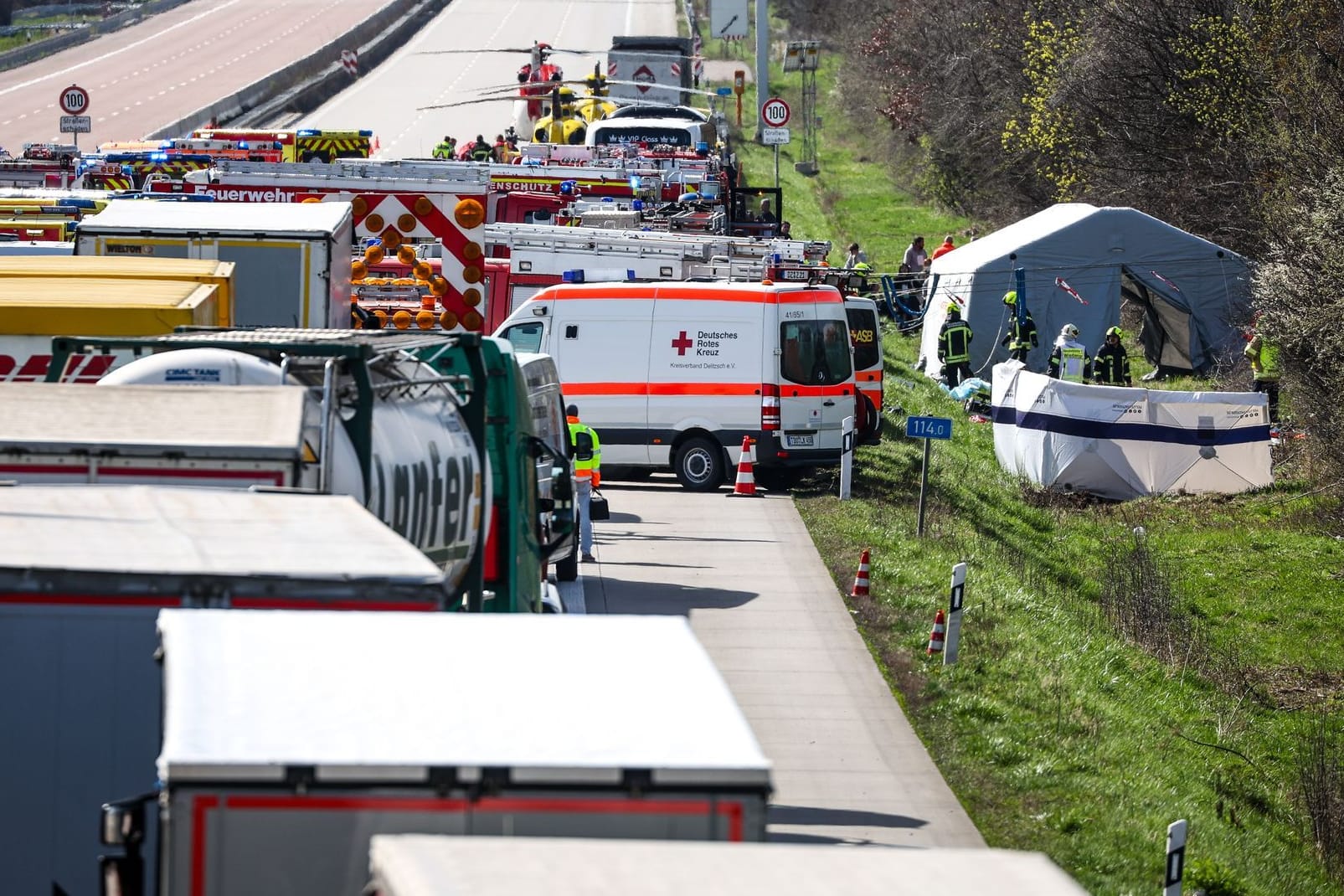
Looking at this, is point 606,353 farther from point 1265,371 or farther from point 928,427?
point 1265,371

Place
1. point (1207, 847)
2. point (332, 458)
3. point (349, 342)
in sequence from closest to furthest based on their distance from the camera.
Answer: point (332, 458)
point (349, 342)
point (1207, 847)

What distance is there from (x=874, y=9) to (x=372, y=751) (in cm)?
6728

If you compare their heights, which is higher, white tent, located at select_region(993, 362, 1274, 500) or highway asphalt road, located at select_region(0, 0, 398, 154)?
highway asphalt road, located at select_region(0, 0, 398, 154)

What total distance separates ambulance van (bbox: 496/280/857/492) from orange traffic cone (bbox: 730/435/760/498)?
294 millimetres

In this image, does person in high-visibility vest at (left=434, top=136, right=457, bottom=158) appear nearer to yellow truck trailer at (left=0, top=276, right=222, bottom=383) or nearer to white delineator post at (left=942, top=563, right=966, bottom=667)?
white delineator post at (left=942, top=563, right=966, bottom=667)

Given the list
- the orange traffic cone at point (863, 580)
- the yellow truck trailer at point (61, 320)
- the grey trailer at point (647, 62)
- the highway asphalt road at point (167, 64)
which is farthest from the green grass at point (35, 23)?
the yellow truck trailer at point (61, 320)

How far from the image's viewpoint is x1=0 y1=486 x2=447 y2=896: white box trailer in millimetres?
5629

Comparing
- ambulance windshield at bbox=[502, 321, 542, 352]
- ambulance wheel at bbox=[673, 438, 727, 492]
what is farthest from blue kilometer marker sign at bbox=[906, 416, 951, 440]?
ambulance windshield at bbox=[502, 321, 542, 352]

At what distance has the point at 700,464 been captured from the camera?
73.8 feet

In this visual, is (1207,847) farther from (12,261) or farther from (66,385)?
(12,261)

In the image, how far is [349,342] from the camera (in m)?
8.80

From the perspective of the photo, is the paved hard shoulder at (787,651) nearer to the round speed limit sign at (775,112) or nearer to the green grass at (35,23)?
the round speed limit sign at (775,112)

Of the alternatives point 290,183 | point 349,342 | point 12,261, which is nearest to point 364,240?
point 290,183

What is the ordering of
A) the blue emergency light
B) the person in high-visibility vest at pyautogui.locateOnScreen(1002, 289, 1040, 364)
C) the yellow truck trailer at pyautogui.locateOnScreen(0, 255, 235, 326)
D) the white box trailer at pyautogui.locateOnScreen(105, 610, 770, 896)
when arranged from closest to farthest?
the white box trailer at pyautogui.locateOnScreen(105, 610, 770, 896) < the yellow truck trailer at pyautogui.locateOnScreen(0, 255, 235, 326) < the blue emergency light < the person in high-visibility vest at pyautogui.locateOnScreen(1002, 289, 1040, 364)
